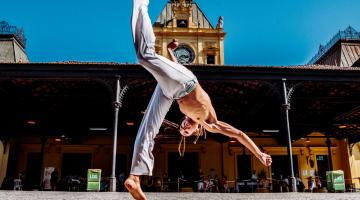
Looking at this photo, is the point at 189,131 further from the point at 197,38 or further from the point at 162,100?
the point at 197,38

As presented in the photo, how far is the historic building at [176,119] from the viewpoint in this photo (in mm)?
12484

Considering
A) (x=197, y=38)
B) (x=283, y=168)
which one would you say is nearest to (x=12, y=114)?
(x=283, y=168)

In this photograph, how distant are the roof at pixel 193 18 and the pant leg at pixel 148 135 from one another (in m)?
34.6

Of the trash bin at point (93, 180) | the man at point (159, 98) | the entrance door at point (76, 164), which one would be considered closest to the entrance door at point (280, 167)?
the entrance door at point (76, 164)

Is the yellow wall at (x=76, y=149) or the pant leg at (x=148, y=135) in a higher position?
the yellow wall at (x=76, y=149)

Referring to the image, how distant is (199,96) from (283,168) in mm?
20787

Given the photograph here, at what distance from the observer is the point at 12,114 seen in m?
17.1

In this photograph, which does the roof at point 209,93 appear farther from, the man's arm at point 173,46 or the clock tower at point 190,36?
the clock tower at point 190,36

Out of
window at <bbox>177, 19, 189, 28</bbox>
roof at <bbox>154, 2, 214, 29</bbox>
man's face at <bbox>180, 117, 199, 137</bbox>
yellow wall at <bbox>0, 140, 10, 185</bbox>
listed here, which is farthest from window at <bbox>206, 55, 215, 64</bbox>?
man's face at <bbox>180, 117, 199, 137</bbox>

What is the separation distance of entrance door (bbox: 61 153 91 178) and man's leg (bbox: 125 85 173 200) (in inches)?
765

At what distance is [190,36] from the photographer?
35344 millimetres

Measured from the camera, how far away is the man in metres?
2.42

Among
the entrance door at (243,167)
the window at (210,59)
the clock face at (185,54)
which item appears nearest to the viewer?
the entrance door at (243,167)

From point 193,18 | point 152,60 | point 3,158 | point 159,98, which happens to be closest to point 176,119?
point 3,158
